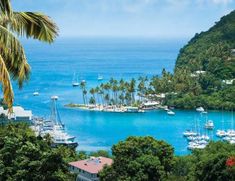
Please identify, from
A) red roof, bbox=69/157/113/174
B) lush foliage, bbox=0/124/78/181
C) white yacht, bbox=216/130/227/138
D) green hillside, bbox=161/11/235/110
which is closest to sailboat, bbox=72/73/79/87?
green hillside, bbox=161/11/235/110

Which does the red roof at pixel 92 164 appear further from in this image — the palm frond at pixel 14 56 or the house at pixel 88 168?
the palm frond at pixel 14 56

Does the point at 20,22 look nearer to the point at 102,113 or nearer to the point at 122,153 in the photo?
the point at 122,153

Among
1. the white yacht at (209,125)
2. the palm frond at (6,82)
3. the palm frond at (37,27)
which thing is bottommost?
the white yacht at (209,125)

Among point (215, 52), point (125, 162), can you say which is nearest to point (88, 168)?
point (125, 162)

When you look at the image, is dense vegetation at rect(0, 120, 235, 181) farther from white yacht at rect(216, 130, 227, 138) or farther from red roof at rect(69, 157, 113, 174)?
white yacht at rect(216, 130, 227, 138)

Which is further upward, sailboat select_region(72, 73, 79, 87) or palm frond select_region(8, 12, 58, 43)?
palm frond select_region(8, 12, 58, 43)

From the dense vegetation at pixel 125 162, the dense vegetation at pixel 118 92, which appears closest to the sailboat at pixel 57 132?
the dense vegetation at pixel 118 92

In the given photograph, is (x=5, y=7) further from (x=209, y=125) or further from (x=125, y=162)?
(x=209, y=125)
